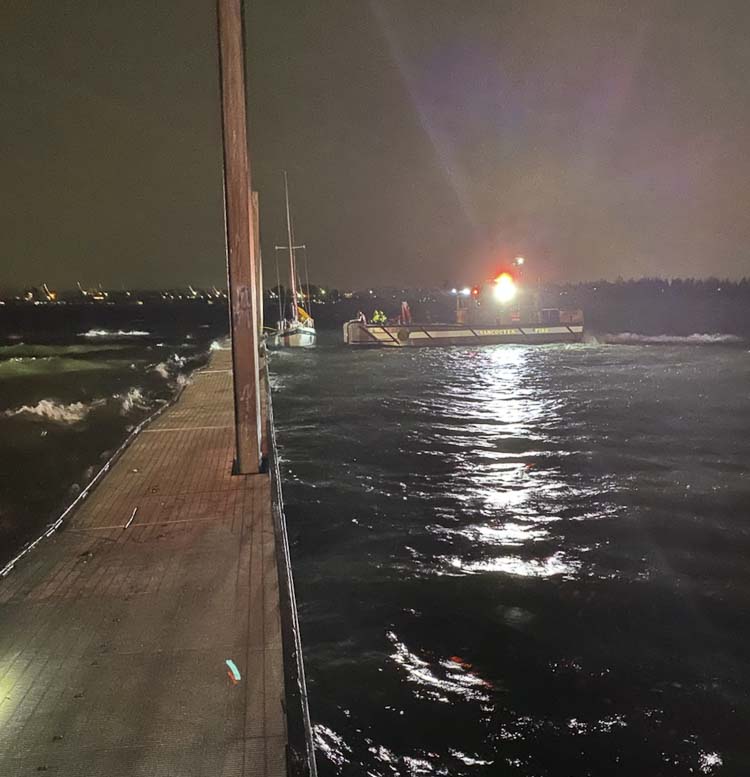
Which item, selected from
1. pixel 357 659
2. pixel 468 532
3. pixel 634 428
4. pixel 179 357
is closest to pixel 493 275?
pixel 179 357

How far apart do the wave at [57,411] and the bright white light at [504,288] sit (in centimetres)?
2778

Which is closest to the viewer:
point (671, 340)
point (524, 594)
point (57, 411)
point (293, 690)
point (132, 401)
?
point (293, 690)

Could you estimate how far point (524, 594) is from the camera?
18.3ft

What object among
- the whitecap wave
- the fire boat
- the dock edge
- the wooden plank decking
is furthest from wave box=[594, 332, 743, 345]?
the dock edge

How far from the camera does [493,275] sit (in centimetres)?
4019

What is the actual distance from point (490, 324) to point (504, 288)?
3026 mm

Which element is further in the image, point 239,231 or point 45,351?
point 45,351

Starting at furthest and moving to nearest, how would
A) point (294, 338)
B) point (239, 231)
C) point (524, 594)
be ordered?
point (294, 338) < point (239, 231) < point (524, 594)

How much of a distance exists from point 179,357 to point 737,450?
27.1 m

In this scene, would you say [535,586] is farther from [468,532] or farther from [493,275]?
[493,275]

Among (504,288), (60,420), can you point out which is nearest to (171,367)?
(60,420)

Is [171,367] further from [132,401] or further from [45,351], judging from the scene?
[45,351]

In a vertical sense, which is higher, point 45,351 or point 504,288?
point 504,288

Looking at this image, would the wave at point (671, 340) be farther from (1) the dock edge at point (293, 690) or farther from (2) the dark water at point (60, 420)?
(1) the dock edge at point (293, 690)
